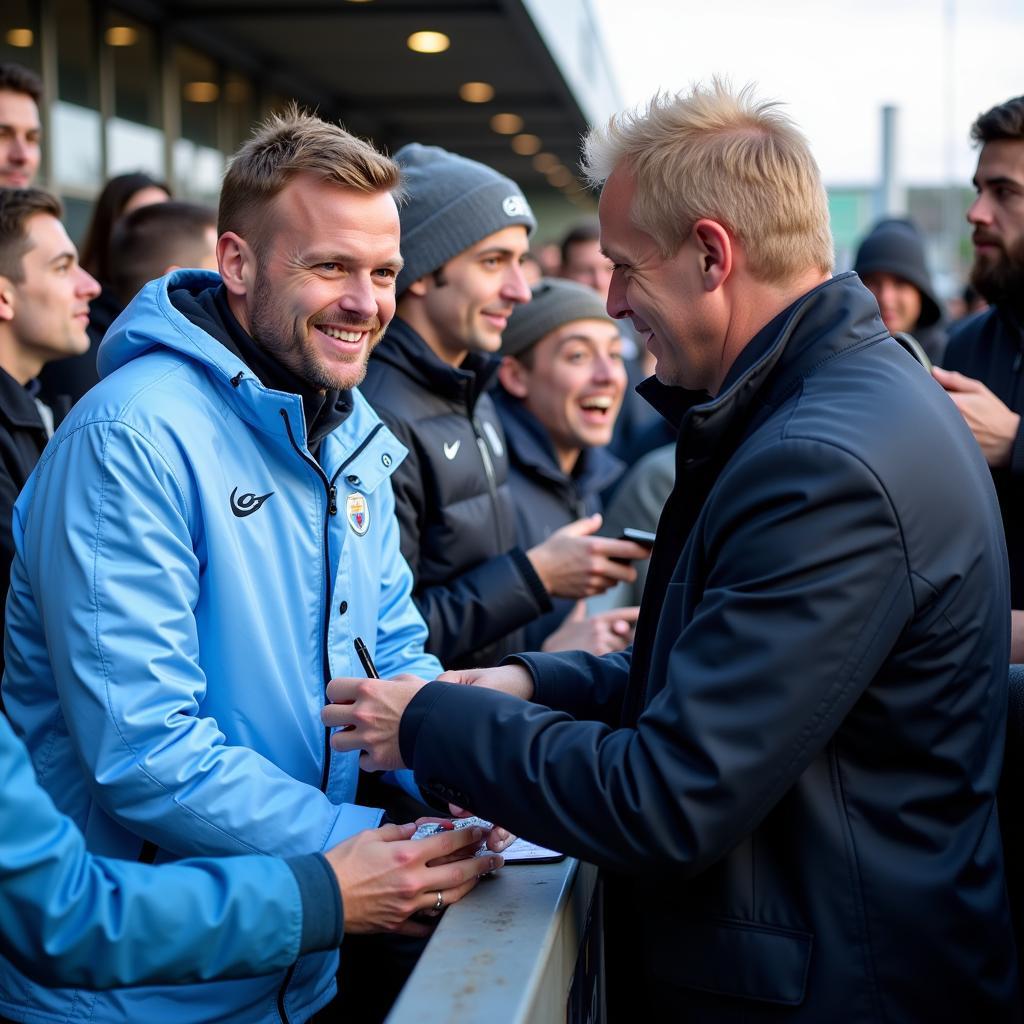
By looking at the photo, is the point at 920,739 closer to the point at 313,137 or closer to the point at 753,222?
the point at 753,222

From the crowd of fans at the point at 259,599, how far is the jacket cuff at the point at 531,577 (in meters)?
0.01

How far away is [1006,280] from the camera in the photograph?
4.01 metres

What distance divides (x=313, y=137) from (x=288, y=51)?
431 inches

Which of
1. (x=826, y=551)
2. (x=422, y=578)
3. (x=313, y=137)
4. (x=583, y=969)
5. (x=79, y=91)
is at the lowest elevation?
(x=583, y=969)

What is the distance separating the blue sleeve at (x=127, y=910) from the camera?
1.58 meters

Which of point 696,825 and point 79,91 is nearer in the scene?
point 696,825

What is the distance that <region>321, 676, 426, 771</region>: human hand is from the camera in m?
2.12

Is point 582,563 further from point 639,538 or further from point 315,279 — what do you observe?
point 315,279

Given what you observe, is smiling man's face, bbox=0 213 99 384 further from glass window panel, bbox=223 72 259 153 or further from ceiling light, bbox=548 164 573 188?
ceiling light, bbox=548 164 573 188

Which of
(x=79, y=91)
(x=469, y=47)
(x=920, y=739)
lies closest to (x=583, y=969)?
(x=920, y=739)

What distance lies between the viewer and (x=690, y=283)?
2102 millimetres

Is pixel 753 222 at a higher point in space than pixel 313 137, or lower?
lower

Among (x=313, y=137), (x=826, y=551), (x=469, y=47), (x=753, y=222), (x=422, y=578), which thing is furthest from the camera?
(x=469, y=47)

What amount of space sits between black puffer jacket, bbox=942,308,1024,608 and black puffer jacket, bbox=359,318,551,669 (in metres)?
1.35
